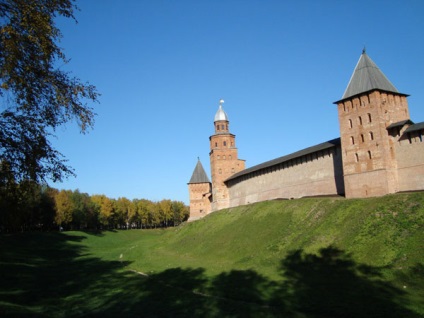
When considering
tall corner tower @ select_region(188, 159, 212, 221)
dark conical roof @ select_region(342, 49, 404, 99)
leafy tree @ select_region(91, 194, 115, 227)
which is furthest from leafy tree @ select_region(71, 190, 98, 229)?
dark conical roof @ select_region(342, 49, 404, 99)

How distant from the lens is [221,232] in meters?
29.3

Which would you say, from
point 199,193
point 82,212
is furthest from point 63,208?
point 199,193

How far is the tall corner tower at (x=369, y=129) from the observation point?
22.0m

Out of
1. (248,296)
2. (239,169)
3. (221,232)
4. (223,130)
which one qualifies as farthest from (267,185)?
(248,296)

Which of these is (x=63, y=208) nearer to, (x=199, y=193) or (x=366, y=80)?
(x=199, y=193)

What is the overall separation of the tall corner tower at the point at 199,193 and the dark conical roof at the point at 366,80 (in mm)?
33215

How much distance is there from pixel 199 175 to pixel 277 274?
42706mm

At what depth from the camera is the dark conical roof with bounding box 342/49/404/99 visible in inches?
925

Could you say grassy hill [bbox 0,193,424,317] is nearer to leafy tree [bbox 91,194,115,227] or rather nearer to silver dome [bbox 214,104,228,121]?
silver dome [bbox 214,104,228,121]

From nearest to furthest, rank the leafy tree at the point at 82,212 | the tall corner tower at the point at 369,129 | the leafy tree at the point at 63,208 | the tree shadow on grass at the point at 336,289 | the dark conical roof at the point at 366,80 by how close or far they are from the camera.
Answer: the tree shadow on grass at the point at 336,289 < the tall corner tower at the point at 369,129 < the dark conical roof at the point at 366,80 < the leafy tree at the point at 63,208 < the leafy tree at the point at 82,212

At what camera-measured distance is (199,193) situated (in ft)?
187

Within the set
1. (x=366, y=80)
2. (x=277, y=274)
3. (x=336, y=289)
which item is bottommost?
(x=336, y=289)

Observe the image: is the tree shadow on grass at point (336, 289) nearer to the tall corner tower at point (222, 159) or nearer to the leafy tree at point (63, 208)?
the tall corner tower at point (222, 159)

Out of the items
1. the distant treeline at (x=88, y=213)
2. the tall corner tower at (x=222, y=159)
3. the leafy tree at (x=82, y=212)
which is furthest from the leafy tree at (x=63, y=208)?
the tall corner tower at (x=222, y=159)
